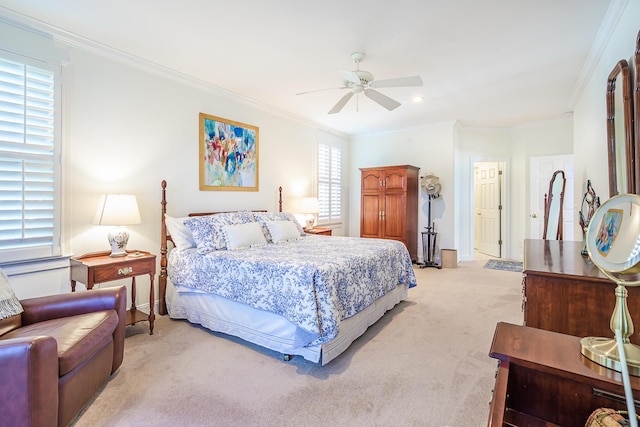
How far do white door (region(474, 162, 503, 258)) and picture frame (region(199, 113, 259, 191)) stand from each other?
509 centimetres

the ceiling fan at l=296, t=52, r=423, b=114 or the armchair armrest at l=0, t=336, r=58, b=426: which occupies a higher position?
the ceiling fan at l=296, t=52, r=423, b=114

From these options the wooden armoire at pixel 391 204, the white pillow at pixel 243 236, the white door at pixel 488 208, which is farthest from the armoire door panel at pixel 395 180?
the white pillow at pixel 243 236

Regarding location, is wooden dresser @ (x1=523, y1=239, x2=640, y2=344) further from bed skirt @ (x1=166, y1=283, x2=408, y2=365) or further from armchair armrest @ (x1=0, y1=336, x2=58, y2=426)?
armchair armrest @ (x1=0, y1=336, x2=58, y2=426)

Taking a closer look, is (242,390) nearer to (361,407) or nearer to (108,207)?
(361,407)

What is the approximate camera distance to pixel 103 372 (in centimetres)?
202

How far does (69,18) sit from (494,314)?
4.84 m

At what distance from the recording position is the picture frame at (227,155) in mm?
3959

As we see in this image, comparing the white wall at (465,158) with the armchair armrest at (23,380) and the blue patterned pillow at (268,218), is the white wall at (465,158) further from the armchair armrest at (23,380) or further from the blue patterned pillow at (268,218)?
the armchair armrest at (23,380)

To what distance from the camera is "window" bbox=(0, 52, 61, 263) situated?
2461mm

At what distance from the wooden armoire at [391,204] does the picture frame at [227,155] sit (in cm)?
245

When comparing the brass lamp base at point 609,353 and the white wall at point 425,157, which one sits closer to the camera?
the brass lamp base at point 609,353

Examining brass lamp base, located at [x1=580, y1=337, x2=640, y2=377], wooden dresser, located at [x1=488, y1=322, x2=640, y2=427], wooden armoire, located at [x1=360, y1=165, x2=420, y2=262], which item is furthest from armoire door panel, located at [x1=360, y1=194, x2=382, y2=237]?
brass lamp base, located at [x1=580, y1=337, x2=640, y2=377]

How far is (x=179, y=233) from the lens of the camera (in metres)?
3.35

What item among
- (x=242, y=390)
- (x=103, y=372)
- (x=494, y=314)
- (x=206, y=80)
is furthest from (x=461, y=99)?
(x=103, y=372)
